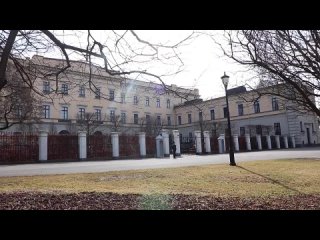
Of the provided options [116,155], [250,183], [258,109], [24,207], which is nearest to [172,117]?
[258,109]

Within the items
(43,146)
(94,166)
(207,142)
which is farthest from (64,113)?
(94,166)

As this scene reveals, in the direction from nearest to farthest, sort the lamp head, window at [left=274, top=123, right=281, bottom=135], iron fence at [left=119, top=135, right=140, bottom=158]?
the lamp head, iron fence at [left=119, top=135, right=140, bottom=158], window at [left=274, top=123, right=281, bottom=135]

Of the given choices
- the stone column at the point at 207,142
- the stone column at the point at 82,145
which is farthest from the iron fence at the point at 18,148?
the stone column at the point at 207,142

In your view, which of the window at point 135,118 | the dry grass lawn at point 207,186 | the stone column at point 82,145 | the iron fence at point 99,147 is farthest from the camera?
the window at point 135,118

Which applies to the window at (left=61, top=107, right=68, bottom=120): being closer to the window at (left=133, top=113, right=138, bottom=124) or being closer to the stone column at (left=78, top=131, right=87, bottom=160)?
the window at (left=133, top=113, right=138, bottom=124)

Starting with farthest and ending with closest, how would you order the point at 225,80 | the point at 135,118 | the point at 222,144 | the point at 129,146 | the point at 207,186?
the point at 135,118 → the point at 222,144 → the point at 129,146 → the point at 225,80 → the point at 207,186

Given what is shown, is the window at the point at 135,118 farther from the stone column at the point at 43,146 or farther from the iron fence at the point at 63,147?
the stone column at the point at 43,146

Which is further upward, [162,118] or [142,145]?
[162,118]

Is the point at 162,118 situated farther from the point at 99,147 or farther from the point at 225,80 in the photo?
the point at 225,80

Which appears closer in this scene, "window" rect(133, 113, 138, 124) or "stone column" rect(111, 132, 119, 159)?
"stone column" rect(111, 132, 119, 159)

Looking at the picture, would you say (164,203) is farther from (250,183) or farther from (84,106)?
(84,106)

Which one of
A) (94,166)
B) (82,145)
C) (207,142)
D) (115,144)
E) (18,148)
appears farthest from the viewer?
(207,142)

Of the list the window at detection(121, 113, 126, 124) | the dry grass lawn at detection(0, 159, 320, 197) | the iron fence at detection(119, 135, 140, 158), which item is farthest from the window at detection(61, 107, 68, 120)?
the dry grass lawn at detection(0, 159, 320, 197)

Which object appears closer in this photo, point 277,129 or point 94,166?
point 94,166
